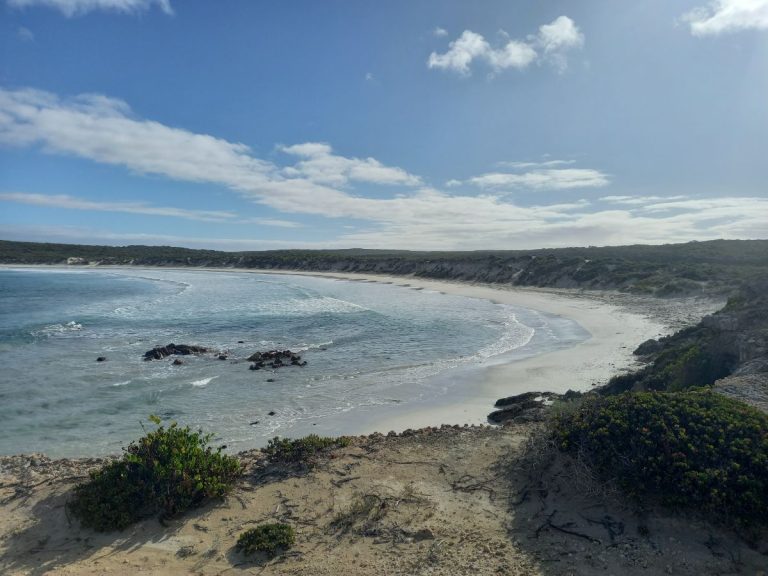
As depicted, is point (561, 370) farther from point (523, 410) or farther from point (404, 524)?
point (404, 524)

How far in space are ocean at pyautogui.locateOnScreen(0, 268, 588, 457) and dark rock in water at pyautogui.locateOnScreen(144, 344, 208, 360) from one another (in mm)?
601

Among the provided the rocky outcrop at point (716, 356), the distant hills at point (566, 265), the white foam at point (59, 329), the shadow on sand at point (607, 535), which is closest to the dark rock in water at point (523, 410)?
the rocky outcrop at point (716, 356)

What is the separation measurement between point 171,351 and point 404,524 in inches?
658

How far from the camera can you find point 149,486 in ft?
21.5

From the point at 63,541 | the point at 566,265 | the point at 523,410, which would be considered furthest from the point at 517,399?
the point at 566,265

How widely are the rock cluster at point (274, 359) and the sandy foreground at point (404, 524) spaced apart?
9283 millimetres

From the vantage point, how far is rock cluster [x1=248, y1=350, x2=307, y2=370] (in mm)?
17984

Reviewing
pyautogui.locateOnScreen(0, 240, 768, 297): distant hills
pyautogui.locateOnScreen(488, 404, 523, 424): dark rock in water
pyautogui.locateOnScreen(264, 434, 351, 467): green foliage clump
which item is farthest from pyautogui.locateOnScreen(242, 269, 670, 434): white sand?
pyautogui.locateOnScreen(0, 240, 768, 297): distant hills

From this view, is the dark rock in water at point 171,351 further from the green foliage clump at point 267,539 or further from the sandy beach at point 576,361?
the green foliage clump at point 267,539

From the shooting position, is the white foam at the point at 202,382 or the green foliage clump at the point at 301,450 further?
the white foam at the point at 202,382

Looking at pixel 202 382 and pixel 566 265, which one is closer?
pixel 202 382

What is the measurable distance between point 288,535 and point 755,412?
6.53 metres

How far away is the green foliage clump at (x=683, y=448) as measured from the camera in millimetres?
5488

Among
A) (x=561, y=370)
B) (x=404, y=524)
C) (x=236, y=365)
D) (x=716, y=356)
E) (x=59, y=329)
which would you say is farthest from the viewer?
(x=59, y=329)
